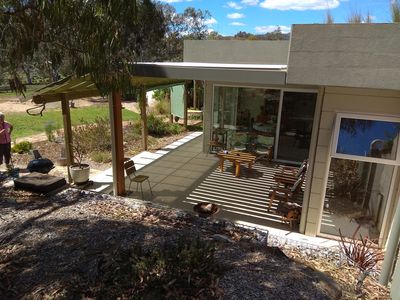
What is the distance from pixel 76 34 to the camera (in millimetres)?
4047

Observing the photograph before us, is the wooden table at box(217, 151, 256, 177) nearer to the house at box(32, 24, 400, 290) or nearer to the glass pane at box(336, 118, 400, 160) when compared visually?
the house at box(32, 24, 400, 290)

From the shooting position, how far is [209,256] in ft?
11.8

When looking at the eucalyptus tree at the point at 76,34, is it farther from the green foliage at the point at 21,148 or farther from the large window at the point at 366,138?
the green foliage at the point at 21,148

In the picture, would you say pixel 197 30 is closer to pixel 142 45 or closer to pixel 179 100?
pixel 142 45

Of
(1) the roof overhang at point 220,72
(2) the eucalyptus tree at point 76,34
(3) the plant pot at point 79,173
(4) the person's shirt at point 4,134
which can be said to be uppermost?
(2) the eucalyptus tree at point 76,34

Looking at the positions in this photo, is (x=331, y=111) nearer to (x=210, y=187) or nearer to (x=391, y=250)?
(x=391, y=250)

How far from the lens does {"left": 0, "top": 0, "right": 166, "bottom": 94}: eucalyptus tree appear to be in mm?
3604

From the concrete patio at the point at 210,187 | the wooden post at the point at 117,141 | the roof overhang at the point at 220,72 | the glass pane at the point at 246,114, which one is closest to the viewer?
the roof overhang at the point at 220,72

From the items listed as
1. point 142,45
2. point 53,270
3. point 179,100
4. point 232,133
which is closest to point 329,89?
point 53,270

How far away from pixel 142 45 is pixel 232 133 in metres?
24.3

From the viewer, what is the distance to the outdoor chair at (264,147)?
34.7 ft

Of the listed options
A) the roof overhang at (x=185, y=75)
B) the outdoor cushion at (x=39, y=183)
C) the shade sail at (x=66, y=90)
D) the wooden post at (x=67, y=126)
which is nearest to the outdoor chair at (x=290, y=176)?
the roof overhang at (x=185, y=75)

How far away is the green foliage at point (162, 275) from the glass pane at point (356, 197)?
321 centimetres

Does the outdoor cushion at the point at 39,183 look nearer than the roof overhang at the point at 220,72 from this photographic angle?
No
